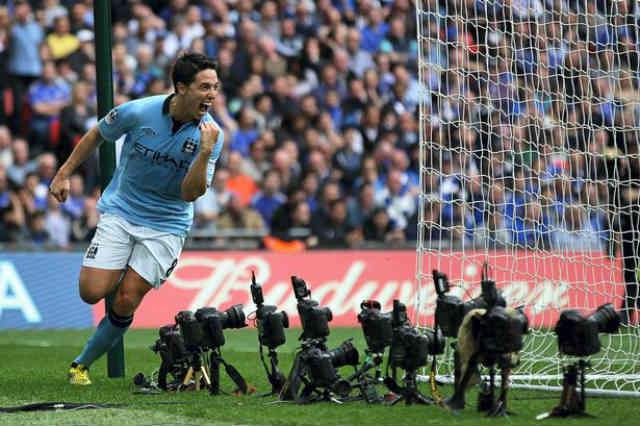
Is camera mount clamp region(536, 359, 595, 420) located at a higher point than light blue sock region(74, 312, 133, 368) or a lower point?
lower

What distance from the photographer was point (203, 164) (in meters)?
6.88

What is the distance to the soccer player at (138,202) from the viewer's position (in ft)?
24.3

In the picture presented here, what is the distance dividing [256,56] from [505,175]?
7538 millimetres

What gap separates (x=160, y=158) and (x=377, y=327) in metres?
1.91

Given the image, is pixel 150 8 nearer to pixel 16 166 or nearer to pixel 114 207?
pixel 16 166

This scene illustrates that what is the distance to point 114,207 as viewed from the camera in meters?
7.62

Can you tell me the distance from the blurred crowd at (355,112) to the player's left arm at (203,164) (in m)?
1.81

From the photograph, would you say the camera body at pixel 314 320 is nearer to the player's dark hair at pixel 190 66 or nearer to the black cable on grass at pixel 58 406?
the black cable on grass at pixel 58 406

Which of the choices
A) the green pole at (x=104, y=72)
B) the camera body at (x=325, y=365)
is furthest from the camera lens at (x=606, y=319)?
the green pole at (x=104, y=72)

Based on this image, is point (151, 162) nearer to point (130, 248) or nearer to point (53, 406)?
point (130, 248)

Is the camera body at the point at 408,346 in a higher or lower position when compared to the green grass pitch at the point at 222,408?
higher

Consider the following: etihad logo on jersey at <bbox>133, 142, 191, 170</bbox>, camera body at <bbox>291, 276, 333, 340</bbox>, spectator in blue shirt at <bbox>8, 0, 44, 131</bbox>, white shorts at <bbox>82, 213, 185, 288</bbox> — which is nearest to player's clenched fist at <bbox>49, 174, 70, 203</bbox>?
white shorts at <bbox>82, 213, 185, 288</bbox>

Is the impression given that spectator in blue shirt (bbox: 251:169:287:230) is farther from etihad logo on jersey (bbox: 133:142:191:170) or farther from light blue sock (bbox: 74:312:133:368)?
etihad logo on jersey (bbox: 133:142:191:170)

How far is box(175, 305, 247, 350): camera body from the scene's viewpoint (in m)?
7.00
